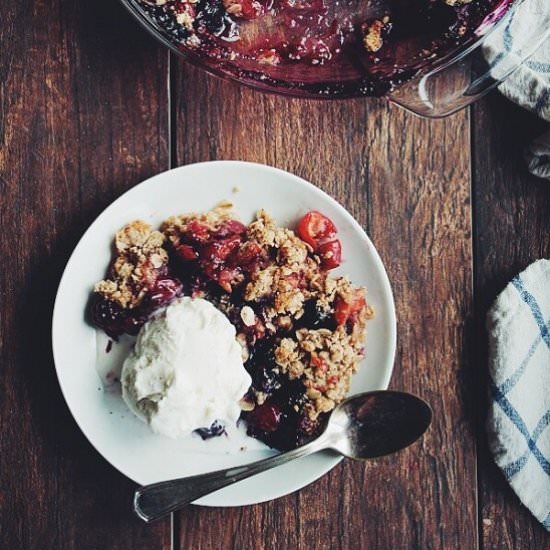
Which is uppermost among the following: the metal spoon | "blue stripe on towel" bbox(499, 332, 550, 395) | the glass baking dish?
the glass baking dish

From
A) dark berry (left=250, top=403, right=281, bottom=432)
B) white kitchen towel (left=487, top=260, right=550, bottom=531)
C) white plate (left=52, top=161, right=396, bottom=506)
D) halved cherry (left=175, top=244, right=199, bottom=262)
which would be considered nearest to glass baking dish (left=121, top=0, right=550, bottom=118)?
white plate (left=52, top=161, right=396, bottom=506)

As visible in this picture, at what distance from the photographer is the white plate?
1303 millimetres

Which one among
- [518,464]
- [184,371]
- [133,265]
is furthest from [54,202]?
[518,464]

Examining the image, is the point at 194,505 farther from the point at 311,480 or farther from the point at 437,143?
the point at 437,143

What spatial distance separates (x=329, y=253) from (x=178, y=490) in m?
0.43

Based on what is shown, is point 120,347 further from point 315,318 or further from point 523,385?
point 523,385

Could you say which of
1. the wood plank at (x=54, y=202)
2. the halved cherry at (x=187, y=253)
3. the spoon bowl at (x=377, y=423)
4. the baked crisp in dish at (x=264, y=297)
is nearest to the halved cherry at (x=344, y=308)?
the baked crisp in dish at (x=264, y=297)

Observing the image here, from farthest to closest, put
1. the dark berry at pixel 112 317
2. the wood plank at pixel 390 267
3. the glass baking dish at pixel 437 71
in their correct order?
the wood plank at pixel 390 267
the dark berry at pixel 112 317
the glass baking dish at pixel 437 71

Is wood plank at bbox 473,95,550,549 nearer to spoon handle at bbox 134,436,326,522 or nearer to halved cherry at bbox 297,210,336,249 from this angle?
halved cherry at bbox 297,210,336,249

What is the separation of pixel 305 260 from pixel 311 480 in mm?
346

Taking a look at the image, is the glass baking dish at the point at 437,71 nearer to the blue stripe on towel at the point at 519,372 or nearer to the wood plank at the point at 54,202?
the wood plank at the point at 54,202

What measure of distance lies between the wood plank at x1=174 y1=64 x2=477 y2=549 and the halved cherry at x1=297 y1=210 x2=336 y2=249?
9 centimetres

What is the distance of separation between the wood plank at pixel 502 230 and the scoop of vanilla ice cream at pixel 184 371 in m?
0.46

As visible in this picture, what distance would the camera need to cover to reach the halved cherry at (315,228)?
4.40ft
